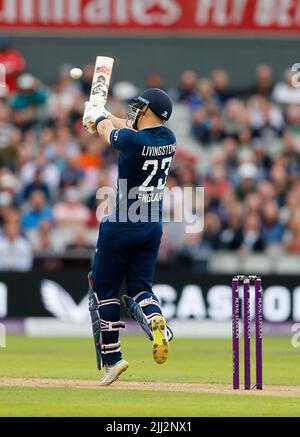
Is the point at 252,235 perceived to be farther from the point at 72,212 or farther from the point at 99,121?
the point at 99,121

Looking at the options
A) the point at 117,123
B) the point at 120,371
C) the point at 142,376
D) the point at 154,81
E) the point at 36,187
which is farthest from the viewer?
the point at 154,81

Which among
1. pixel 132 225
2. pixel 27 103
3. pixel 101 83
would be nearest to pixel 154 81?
pixel 27 103

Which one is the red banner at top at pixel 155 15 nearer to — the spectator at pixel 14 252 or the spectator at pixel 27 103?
the spectator at pixel 27 103

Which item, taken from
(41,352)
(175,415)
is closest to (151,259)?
(175,415)

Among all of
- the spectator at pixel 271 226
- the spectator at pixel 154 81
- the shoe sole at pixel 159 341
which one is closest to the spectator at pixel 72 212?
the spectator at pixel 271 226

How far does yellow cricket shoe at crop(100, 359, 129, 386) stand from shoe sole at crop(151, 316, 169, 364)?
53 centimetres

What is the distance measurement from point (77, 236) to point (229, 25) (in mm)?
3853

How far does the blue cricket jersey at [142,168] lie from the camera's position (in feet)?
32.9

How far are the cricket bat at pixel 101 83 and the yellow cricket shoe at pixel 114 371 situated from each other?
6.83 feet

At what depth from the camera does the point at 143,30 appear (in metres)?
18.8

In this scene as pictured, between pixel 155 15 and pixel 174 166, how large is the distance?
2304 mm

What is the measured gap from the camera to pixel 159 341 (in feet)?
32.1

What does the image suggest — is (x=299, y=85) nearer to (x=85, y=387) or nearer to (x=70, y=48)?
(x=70, y=48)

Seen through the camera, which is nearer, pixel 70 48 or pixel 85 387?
pixel 85 387
